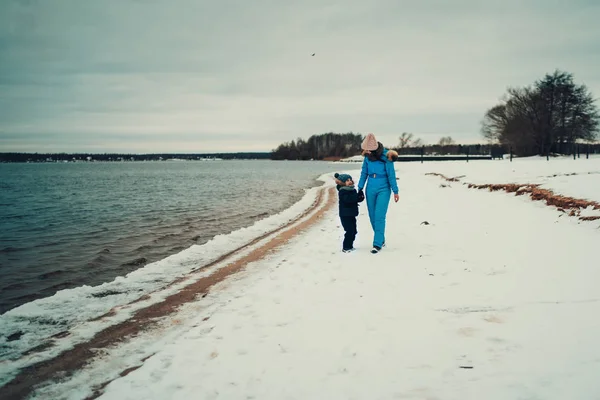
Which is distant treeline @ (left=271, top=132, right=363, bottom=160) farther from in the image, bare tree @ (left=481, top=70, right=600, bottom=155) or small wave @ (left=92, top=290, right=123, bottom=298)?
small wave @ (left=92, top=290, right=123, bottom=298)

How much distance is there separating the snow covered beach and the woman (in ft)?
2.87

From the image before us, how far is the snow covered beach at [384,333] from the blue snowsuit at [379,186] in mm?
752

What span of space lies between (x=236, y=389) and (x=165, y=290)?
3942 mm

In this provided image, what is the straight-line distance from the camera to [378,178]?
7.84m

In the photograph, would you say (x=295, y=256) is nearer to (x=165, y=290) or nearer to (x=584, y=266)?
(x=165, y=290)

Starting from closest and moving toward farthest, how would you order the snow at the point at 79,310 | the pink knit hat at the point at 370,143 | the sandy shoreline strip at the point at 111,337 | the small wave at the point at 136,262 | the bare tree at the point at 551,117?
the sandy shoreline strip at the point at 111,337 → the snow at the point at 79,310 → the pink knit hat at the point at 370,143 → the small wave at the point at 136,262 → the bare tree at the point at 551,117

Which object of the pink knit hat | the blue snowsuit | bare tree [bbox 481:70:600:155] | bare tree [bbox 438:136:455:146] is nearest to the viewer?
the pink knit hat

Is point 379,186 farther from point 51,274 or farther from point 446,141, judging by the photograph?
point 446,141

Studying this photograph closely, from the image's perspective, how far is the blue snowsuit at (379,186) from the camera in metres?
7.75

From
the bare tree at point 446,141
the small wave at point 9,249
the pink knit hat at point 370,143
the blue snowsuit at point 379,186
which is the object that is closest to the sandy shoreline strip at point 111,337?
the blue snowsuit at point 379,186

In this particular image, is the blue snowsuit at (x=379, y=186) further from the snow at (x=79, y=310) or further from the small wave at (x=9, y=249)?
the small wave at (x=9, y=249)

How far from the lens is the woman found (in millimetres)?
7676

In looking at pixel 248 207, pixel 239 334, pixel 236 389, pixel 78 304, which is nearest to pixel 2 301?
pixel 78 304

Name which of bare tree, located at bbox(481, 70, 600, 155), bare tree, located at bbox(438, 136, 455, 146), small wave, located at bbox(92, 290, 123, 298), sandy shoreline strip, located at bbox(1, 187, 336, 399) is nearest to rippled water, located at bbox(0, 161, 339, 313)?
small wave, located at bbox(92, 290, 123, 298)
